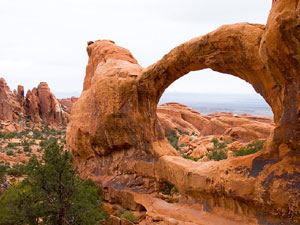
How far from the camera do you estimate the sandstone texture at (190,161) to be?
6930 millimetres

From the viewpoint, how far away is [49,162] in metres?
9.52

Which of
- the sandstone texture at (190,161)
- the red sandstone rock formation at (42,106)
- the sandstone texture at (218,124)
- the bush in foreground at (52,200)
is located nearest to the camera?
the sandstone texture at (190,161)

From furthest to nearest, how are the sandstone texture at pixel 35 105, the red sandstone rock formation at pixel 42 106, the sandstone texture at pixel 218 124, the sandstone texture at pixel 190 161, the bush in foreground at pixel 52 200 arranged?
the red sandstone rock formation at pixel 42 106 < the sandstone texture at pixel 35 105 < the sandstone texture at pixel 218 124 < the bush in foreground at pixel 52 200 < the sandstone texture at pixel 190 161

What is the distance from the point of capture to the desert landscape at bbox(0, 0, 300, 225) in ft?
22.9

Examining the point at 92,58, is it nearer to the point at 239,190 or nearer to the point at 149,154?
the point at 149,154

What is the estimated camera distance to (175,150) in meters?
13.0

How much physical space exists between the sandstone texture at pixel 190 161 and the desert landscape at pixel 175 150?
1.0 inches

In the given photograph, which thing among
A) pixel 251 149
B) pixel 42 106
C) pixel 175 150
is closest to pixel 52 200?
pixel 175 150

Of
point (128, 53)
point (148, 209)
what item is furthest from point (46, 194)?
point (128, 53)

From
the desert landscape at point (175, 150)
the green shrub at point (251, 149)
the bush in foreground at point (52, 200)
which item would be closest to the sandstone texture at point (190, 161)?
the desert landscape at point (175, 150)

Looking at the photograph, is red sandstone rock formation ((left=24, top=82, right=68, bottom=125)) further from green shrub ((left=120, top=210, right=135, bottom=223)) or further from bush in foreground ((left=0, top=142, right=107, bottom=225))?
bush in foreground ((left=0, top=142, right=107, bottom=225))

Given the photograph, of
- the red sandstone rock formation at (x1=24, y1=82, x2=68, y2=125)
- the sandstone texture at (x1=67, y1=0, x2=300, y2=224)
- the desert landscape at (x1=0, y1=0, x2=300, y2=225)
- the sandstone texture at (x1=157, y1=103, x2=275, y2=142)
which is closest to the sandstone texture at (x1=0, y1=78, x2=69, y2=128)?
the red sandstone rock formation at (x1=24, y1=82, x2=68, y2=125)

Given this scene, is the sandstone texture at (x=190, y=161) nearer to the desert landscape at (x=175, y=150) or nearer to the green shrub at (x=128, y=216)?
the desert landscape at (x=175, y=150)

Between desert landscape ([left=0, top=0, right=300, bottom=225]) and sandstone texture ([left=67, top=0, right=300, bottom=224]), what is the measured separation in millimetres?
26
